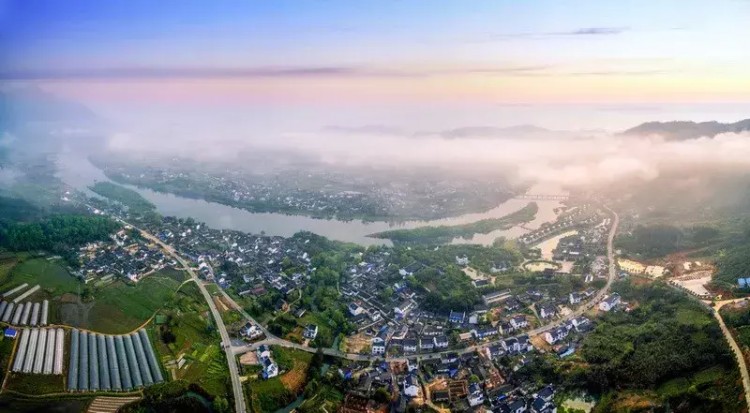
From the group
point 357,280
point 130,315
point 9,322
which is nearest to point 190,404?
point 130,315

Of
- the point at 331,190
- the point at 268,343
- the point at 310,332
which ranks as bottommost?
the point at 268,343

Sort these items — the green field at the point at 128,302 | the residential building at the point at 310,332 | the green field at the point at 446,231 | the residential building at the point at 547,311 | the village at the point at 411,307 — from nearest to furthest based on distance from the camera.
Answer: the village at the point at 411,307
the residential building at the point at 310,332
the green field at the point at 128,302
the residential building at the point at 547,311
the green field at the point at 446,231

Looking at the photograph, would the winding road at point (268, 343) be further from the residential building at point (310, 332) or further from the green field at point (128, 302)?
the green field at point (128, 302)

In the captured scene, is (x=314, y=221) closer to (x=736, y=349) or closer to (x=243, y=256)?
(x=243, y=256)

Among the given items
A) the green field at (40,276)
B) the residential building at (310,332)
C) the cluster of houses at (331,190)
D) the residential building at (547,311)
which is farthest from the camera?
the cluster of houses at (331,190)

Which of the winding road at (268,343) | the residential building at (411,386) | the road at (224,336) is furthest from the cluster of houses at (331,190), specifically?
the residential building at (411,386)

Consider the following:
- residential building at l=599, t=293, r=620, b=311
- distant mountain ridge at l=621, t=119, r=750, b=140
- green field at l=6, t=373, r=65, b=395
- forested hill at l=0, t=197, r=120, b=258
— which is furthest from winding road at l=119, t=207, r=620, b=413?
distant mountain ridge at l=621, t=119, r=750, b=140

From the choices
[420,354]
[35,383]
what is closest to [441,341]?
[420,354]
